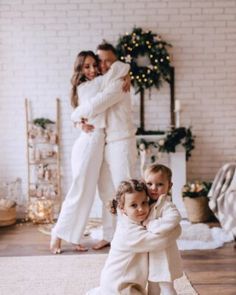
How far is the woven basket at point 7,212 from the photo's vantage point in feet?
15.5

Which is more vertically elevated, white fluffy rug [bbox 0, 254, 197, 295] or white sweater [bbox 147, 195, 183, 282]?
white sweater [bbox 147, 195, 183, 282]

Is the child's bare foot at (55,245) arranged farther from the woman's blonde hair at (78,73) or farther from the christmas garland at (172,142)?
the christmas garland at (172,142)

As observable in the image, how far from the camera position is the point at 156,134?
5.11 m

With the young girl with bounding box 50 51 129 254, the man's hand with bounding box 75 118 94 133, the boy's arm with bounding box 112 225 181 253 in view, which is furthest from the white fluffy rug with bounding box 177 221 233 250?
the boy's arm with bounding box 112 225 181 253

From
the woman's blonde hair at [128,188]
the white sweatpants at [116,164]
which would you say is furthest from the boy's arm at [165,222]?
the white sweatpants at [116,164]

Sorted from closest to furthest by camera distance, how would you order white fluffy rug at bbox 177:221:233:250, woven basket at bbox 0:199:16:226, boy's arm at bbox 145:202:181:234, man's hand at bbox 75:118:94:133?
1. boy's arm at bbox 145:202:181:234
2. man's hand at bbox 75:118:94:133
3. white fluffy rug at bbox 177:221:233:250
4. woven basket at bbox 0:199:16:226

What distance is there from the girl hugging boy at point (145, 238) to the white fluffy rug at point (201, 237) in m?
1.46

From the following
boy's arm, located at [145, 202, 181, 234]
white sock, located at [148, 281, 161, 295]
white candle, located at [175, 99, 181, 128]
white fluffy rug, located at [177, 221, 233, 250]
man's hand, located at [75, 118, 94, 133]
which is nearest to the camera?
boy's arm, located at [145, 202, 181, 234]

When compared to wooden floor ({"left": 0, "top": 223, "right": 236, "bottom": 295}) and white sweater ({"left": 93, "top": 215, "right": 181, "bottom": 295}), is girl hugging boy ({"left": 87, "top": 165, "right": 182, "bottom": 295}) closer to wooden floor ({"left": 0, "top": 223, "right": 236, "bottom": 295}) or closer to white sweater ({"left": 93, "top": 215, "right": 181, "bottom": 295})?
white sweater ({"left": 93, "top": 215, "right": 181, "bottom": 295})

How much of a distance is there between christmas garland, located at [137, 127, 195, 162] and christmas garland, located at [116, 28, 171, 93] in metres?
0.59

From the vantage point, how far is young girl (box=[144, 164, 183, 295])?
7.42 ft

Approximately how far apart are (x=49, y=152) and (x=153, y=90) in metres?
1.31

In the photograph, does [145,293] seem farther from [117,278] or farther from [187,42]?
[187,42]

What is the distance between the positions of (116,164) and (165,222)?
144cm
